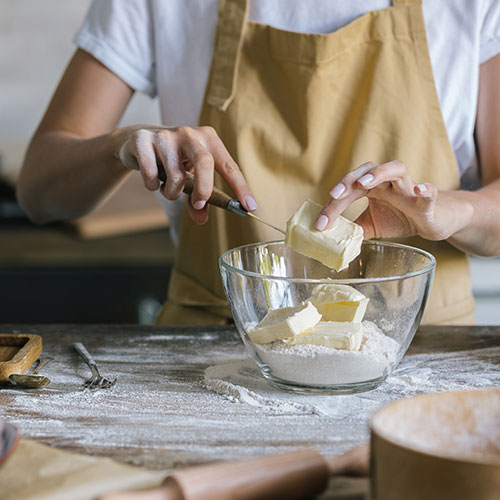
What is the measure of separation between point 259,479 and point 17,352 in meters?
0.54

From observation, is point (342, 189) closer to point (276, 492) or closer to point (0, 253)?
point (276, 492)

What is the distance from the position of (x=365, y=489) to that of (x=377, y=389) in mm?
290

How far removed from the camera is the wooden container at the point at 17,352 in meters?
0.91

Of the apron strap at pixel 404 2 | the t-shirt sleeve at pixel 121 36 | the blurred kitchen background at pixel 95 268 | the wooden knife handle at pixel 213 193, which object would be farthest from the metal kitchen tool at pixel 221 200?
the blurred kitchen background at pixel 95 268

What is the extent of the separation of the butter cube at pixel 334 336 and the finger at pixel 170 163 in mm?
279

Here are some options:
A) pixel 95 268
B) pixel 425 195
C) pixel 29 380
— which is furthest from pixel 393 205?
pixel 95 268

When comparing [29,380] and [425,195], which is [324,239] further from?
[29,380]

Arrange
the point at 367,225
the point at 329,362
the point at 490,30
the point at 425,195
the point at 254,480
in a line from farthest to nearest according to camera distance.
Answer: the point at 490,30
the point at 367,225
the point at 425,195
the point at 329,362
the point at 254,480

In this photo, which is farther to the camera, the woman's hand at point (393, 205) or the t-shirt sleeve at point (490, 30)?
the t-shirt sleeve at point (490, 30)

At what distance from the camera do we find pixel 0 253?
2561 millimetres

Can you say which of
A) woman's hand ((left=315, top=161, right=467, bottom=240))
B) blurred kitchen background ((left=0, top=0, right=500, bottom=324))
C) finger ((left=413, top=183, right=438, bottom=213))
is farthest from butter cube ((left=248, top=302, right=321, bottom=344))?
blurred kitchen background ((left=0, top=0, right=500, bottom=324))

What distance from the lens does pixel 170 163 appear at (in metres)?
Result: 1.02

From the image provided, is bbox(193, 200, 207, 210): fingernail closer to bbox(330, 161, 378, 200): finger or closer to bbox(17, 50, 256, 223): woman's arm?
bbox(17, 50, 256, 223): woman's arm

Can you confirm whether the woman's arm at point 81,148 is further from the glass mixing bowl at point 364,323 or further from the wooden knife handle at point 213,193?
the glass mixing bowl at point 364,323
